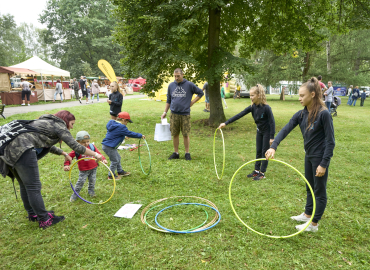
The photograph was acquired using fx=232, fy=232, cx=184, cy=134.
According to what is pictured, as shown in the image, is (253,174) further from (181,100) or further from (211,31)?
(211,31)

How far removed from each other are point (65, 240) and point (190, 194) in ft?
7.57

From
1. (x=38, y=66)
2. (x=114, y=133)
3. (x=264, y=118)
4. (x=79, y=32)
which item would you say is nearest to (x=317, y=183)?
(x=264, y=118)

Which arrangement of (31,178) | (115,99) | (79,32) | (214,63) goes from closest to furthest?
(31,178), (115,99), (214,63), (79,32)

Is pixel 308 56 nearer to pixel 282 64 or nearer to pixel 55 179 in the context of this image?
pixel 282 64

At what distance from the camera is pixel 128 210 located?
13.3 ft

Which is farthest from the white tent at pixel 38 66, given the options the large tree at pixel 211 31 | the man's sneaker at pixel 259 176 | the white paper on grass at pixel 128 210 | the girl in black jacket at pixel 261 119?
the man's sneaker at pixel 259 176

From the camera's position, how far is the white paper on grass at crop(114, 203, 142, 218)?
392 centimetres

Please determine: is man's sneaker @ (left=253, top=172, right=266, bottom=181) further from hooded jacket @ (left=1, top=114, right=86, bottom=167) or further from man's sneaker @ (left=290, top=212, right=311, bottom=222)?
hooded jacket @ (left=1, top=114, right=86, bottom=167)

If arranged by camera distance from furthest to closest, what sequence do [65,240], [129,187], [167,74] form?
Answer: [167,74]
[129,187]
[65,240]

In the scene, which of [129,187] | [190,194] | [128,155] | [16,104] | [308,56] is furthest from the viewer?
[308,56]

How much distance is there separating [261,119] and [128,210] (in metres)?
3.35

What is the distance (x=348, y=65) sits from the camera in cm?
2628

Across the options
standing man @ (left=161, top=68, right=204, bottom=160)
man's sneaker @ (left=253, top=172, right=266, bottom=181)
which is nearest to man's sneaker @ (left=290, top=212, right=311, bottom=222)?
man's sneaker @ (left=253, top=172, right=266, bottom=181)

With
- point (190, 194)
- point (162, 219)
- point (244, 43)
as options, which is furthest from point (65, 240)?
point (244, 43)
